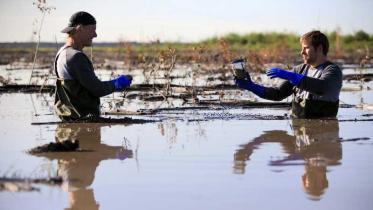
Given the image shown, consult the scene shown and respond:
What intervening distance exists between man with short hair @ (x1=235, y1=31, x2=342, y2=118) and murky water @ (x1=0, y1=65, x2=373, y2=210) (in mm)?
229

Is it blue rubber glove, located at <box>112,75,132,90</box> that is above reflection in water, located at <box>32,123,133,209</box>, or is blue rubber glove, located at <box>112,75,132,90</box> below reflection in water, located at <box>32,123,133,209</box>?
above

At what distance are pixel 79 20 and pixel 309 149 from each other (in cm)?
297

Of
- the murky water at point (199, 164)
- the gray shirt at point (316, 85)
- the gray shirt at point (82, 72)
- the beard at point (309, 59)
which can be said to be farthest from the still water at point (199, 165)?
the beard at point (309, 59)

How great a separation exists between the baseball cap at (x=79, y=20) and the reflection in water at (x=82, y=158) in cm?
106

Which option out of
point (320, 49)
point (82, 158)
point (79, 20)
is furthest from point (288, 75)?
point (82, 158)

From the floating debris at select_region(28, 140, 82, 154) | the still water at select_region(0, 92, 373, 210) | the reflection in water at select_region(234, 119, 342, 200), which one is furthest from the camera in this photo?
the floating debris at select_region(28, 140, 82, 154)

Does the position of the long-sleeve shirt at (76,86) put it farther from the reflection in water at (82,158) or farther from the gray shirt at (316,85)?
the gray shirt at (316,85)

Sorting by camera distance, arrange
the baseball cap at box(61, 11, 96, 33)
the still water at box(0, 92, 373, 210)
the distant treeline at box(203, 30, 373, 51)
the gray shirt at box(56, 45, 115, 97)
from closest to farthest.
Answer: the still water at box(0, 92, 373, 210), the gray shirt at box(56, 45, 115, 97), the baseball cap at box(61, 11, 96, 33), the distant treeline at box(203, 30, 373, 51)

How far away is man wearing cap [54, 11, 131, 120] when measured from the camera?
6.89 m

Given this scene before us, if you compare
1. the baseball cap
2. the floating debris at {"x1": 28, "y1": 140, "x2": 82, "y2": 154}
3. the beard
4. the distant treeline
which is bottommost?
the floating debris at {"x1": 28, "y1": 140, "x2": 82, "y2": 154}

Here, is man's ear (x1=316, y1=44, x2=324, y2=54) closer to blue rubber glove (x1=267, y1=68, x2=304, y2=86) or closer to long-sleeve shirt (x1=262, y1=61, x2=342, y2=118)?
long-sleeve shirt (x1=262, y1=61, x2=342, y2=118)

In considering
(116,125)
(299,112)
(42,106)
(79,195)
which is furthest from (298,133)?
(42,106)

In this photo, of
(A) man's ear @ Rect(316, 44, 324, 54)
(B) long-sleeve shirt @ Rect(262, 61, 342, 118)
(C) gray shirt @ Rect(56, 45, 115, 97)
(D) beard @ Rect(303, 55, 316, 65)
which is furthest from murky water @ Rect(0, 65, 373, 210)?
(A) man's ear @ Rect(316, 44, 324, 54)

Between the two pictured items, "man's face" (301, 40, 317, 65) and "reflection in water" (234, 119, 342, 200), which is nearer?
"reflection in water" (234, 119, 342, 200)
